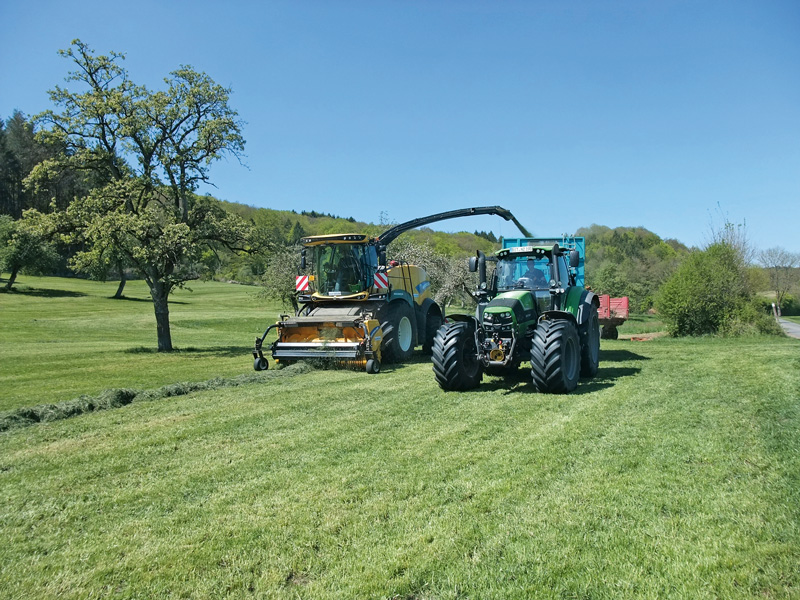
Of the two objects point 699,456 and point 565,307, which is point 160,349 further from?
point 699,456

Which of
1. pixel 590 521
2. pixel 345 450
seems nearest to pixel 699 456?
pixel 590 521

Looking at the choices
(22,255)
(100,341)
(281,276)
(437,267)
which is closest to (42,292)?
(22,255)

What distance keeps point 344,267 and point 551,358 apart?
651 cm

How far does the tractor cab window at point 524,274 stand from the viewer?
10516 millimetres

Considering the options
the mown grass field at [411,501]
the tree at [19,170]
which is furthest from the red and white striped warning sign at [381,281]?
the tree at [19,170]

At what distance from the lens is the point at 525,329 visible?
9.59 meters

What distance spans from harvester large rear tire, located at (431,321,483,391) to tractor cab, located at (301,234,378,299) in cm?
466

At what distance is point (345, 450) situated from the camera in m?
5.88

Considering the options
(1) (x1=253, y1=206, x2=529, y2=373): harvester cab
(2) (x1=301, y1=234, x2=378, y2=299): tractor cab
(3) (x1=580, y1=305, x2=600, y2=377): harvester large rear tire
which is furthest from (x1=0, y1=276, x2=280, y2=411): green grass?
(3) (x1=580, y1=305, x2=600, y2=377): harvester large rear tire

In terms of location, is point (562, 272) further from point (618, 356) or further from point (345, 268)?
point (345, 268)

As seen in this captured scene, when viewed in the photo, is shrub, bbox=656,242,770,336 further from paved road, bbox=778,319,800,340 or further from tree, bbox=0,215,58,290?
tree, bbox=0,215,58,290

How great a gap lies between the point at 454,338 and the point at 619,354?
7.20 metres

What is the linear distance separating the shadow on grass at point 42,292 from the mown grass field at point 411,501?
4339cm

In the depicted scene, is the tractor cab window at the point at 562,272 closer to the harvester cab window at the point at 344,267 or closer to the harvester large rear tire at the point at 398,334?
the harvester large rear tire at the point at 398,334
